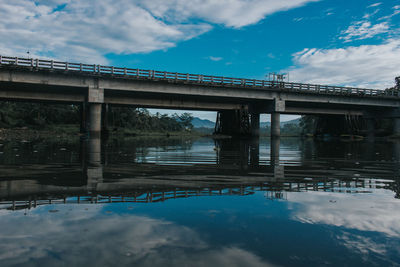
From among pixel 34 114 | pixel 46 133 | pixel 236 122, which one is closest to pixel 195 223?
pixel 236 122

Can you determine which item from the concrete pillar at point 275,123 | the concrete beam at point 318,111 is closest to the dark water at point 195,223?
the concrete pillar at point 275,123

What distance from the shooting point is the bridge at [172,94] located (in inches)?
1219

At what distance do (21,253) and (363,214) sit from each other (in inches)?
168

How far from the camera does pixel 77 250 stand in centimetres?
278

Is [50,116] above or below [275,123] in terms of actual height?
above

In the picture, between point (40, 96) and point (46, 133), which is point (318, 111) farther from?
point (46, 133)

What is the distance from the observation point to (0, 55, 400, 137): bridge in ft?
102

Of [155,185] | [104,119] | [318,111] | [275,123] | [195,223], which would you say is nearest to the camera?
[195,223]

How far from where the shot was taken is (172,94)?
3772cm

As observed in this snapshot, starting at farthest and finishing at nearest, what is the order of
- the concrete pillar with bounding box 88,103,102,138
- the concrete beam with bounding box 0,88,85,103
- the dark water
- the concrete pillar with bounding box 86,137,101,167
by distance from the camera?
the concrete beam with bounding box 0,88,85,103 → the concrete pillar with bounding box 88,103,102,138 → the concrete pillar with bounding box 86,137,101,167 → the dark water

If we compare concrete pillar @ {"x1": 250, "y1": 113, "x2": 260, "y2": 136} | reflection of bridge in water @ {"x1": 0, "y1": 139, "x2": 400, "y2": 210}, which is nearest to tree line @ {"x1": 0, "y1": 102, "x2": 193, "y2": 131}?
concrete pillar @ {"x1": 250, "y1": 113, "x2": 260, "y2": 136}

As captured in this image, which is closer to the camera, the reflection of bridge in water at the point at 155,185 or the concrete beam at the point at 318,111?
the reflection of bridge in water at the point at 155,185

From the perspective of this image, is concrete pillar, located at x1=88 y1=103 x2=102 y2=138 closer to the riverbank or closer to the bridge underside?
the bridge underside

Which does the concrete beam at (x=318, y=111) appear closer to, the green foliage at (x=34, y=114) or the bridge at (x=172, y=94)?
the bridge at (x=172, y=94)
